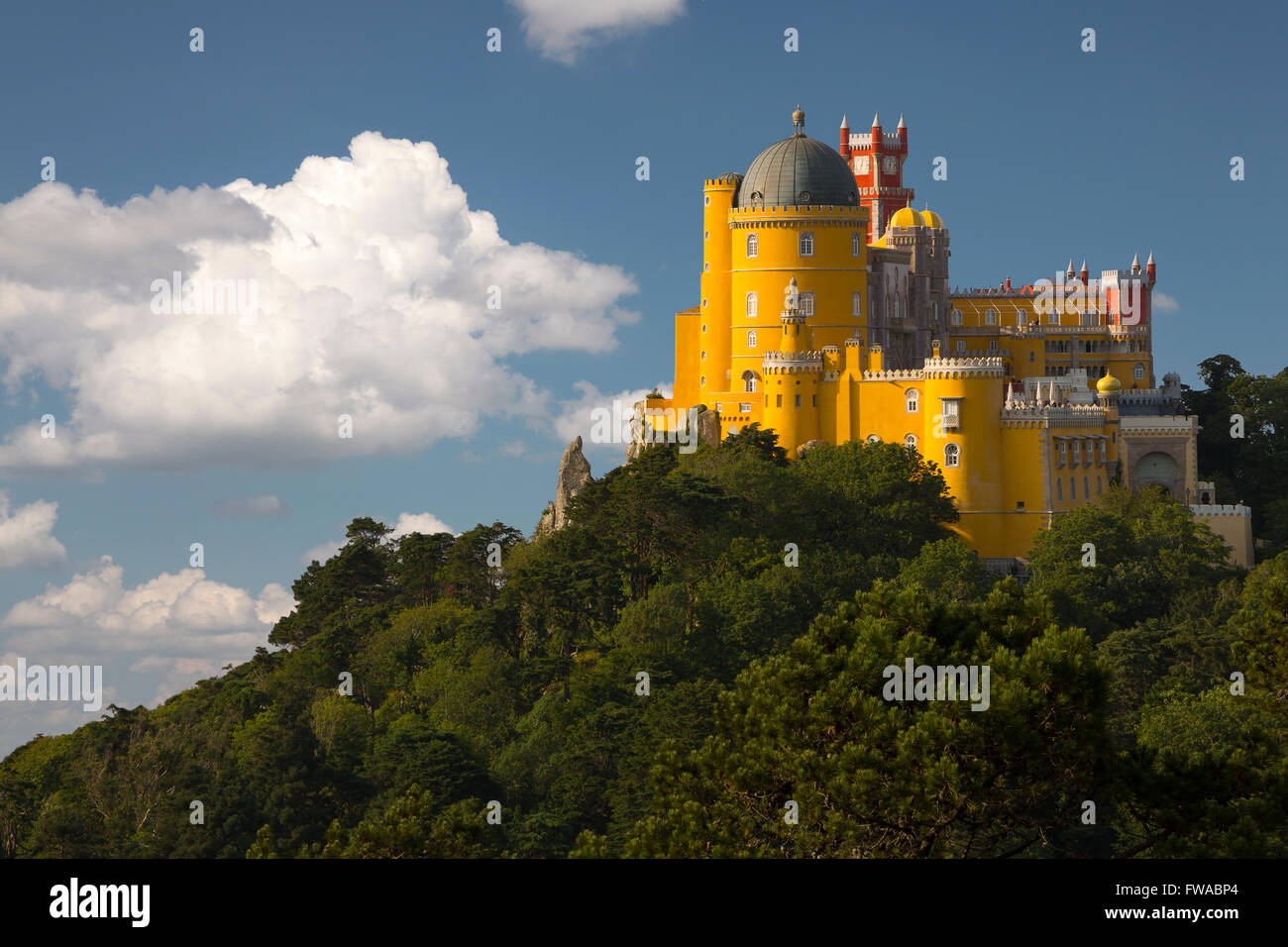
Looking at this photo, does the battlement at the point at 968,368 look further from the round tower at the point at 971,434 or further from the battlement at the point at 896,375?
the battlement at the point at 896,375

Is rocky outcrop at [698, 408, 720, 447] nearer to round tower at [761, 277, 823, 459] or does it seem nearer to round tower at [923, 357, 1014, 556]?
round tower at [761, 277, 823, 459]

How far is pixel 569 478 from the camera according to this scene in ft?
322

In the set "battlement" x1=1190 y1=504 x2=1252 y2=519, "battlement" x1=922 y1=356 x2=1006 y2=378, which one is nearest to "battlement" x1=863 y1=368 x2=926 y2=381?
"battlement" x1=922 y1=356 x2=1006 y2=378

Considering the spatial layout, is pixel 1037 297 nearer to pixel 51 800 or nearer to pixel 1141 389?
pixel 1141 389

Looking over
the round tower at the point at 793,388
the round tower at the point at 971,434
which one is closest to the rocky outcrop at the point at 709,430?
the round tower at the point at 793,388

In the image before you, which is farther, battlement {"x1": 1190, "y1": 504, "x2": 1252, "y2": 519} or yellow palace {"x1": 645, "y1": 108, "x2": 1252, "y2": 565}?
battlement {"x1": 1190, "y1": 504, "x2": 1252, "y2": 519}

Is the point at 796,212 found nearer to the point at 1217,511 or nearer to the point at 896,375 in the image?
the point at 896,375

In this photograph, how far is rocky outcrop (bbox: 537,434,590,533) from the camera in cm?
9769

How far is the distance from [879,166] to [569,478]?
35.3 m

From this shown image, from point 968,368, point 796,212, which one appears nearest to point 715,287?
point 796,212

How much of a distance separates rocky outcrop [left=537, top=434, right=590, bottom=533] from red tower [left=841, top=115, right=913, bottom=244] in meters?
29.6

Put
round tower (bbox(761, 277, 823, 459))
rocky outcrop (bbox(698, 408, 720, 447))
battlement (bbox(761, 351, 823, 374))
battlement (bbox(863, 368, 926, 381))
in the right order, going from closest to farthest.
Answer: battlement (bbox(863, 368, 926, 381)) < battlement (bbox(761, 351, 823, 374)) < round tower (bbox(761, 277, 823, 459)) < rocky outcrop (bbox(698, 408, 720, 447))
